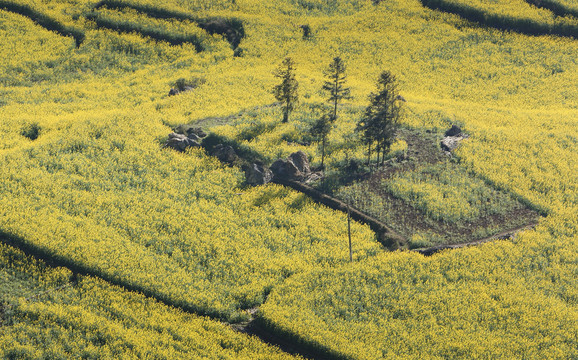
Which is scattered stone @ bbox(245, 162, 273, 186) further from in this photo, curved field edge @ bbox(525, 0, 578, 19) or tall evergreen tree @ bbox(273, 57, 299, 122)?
curved field edge @ bbox(525, 0, 578, 19)

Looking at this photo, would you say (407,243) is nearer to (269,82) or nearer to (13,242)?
(13,242)

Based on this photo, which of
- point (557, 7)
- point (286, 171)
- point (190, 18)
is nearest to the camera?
point (286, 171)

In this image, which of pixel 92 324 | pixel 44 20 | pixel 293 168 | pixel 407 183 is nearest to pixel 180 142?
pixel 293 168

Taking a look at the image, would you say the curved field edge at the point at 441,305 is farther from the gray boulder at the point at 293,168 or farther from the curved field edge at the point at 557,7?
the curved field edge at the point at 557,7

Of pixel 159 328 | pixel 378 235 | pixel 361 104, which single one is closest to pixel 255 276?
pixel 159 328

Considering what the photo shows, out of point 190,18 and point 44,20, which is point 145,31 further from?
point 44,20

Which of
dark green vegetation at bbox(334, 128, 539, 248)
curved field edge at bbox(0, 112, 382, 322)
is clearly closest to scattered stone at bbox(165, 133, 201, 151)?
curved field edge at bbox(0, 112, 382, 322)

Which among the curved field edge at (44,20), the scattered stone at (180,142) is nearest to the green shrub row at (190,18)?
the curved field edge at (44,20)
